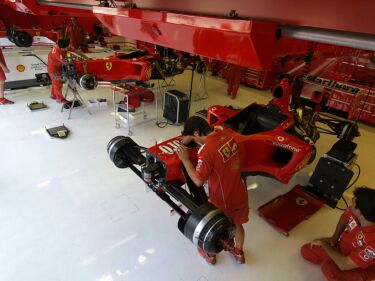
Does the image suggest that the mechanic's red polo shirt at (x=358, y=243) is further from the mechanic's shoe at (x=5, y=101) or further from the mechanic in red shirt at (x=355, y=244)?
the mechanic's shoe at (x=5, y=101)

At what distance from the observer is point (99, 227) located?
2740 mm

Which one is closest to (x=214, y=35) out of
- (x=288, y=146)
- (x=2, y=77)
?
(x=288, y=146)

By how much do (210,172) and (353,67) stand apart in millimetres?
5627

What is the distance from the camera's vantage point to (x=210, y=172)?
1850 millimetres

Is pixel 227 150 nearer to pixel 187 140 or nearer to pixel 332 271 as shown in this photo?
pixel 187 140

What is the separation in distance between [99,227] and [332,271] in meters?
2.30

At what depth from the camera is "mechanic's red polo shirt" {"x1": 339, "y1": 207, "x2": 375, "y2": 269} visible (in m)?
1.80

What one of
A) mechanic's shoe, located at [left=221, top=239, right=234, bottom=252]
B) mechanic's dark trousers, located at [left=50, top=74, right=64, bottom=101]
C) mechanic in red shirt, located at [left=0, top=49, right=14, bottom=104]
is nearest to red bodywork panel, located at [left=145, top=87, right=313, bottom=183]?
mechanic's shoe, located at [left=221, top=239, right=234, bottom=252]

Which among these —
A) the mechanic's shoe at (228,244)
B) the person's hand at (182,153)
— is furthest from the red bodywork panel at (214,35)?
the person's hand at (182,153)

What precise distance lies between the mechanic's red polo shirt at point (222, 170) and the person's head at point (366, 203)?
828 millimetres

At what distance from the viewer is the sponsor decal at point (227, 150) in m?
1.88

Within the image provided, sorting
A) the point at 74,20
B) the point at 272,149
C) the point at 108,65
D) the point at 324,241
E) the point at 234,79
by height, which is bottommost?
the point at 324,241

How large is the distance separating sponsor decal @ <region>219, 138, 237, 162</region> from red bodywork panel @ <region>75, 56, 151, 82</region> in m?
3.74

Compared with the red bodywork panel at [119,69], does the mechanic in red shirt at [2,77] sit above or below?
below
